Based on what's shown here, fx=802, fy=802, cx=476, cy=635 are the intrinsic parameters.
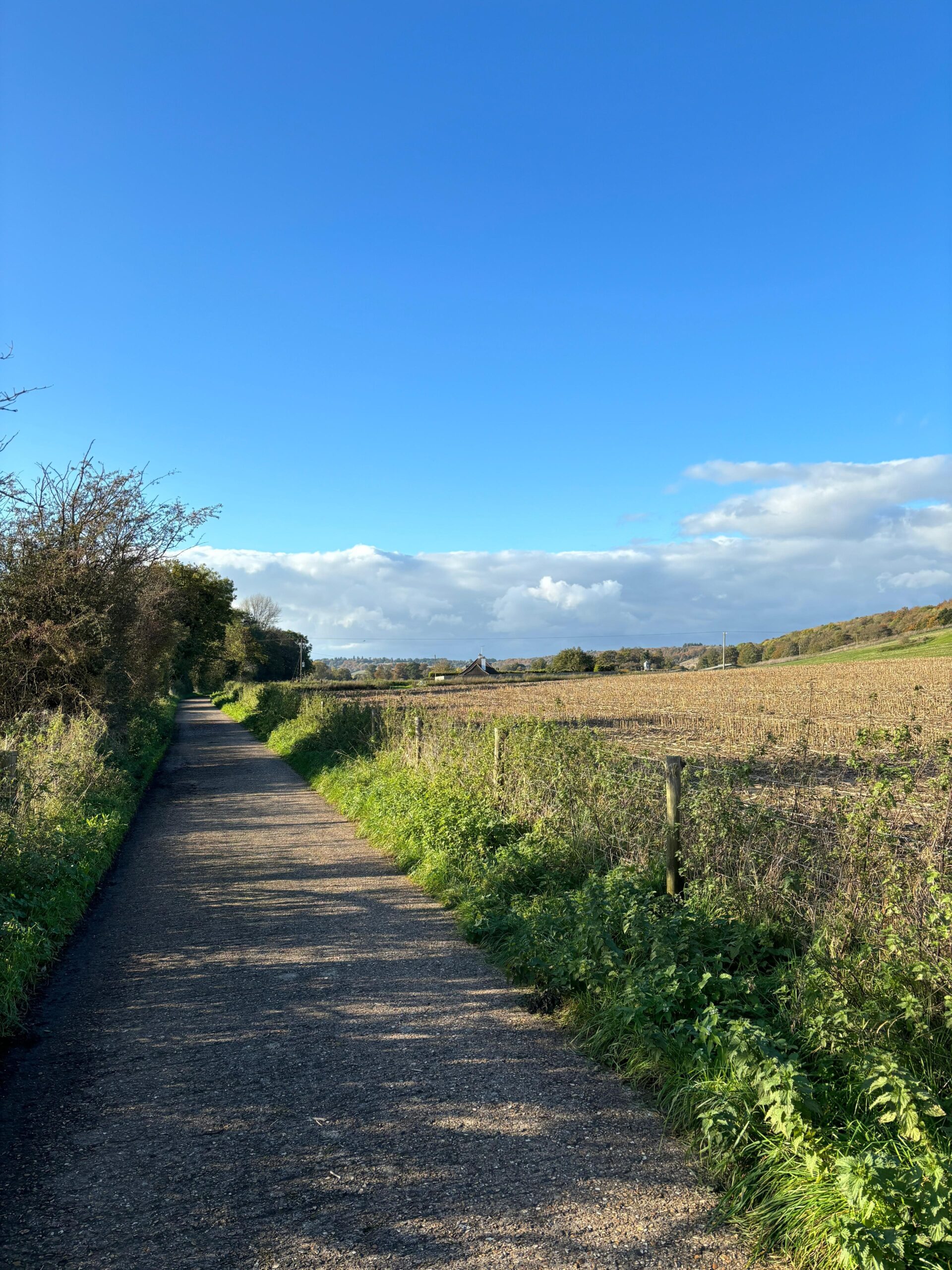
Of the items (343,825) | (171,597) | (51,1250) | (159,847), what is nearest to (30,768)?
(159,847)

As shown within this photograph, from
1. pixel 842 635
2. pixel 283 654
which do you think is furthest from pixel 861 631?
pixel 283 654

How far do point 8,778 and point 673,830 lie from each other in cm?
678

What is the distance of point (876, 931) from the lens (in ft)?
15.5

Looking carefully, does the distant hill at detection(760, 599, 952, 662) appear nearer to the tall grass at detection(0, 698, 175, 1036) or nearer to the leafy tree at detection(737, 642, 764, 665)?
the leafy tree at detection(737, 642, 764, 665)

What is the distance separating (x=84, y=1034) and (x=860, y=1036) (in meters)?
4.58

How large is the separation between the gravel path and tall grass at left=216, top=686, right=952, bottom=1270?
0.30 meters

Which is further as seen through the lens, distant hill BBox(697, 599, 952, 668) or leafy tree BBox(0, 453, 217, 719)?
distant hill BBox(697, 599, 952, 668)

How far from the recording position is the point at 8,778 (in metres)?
8.40

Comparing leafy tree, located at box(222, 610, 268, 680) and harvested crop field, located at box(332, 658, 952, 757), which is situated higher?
leafy tree, located at box(222, 610, 268, 680)

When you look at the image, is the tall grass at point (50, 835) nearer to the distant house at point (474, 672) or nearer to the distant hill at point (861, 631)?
the distant house at point (474, 672)

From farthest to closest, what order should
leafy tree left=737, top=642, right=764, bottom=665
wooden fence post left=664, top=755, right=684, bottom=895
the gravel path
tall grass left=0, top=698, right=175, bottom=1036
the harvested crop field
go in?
leafy tree left=737, top=642, right=764, bottom=665
the harvested crop field
wooden fence post left=664, top=755, right=684, bottom=895
tall grass left=0, top=698, right=175, bottom=1036
the gravel path

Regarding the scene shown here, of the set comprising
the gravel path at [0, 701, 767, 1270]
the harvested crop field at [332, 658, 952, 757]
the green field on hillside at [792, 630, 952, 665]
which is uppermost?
the green field on hillside at [792, 630, 952, 665]

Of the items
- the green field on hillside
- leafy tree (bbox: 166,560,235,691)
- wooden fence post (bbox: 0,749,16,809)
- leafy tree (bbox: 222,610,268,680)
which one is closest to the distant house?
leafy tree (bbox: 222,610,268,680)

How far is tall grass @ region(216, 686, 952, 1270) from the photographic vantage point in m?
3.24
